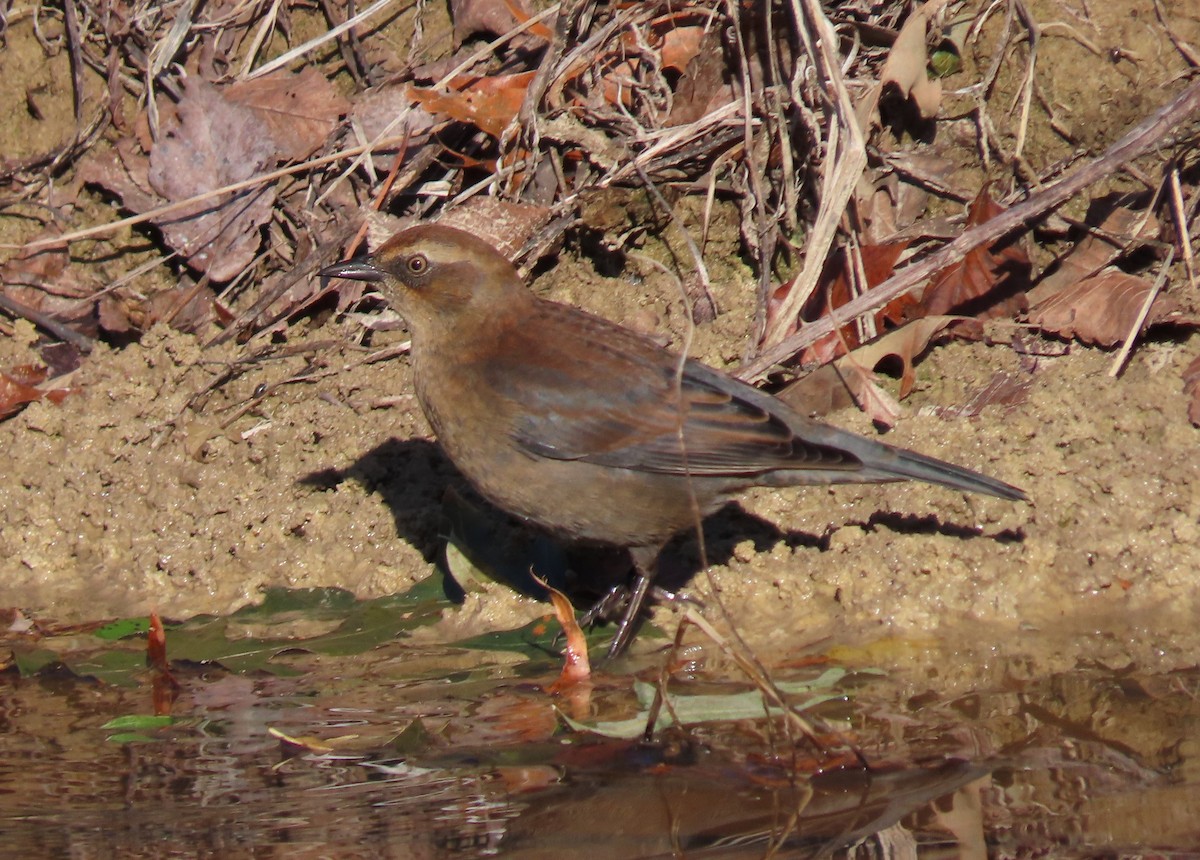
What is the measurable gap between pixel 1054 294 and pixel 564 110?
2412 mm

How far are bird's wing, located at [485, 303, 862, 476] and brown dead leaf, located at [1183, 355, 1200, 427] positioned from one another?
1.53 m

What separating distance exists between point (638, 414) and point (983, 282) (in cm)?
185

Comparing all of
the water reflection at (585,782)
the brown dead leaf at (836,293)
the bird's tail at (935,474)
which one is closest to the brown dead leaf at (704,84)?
the brown dead leaf at (836,293)

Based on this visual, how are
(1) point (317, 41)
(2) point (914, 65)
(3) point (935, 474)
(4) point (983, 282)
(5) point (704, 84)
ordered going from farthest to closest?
(1) point (317, 41) < (5) point (704, 84) < (2) point (914, 65) < (4) point (983, 282) < (3) point (935, 474)

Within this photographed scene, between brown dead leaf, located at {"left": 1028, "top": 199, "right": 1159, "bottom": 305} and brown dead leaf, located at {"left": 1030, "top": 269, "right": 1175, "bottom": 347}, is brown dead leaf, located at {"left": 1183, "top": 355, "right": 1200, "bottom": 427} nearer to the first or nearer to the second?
brown dead leaf, located at {"left": 1030, "top": 269, "right": 1175, "bottom": 347}

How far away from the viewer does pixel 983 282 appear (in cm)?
654

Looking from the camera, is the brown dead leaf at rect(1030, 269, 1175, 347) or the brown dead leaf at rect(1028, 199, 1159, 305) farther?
the brown dead leaf at rect(1028, 199, 1159, 305)

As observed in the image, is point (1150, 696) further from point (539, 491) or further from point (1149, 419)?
point (539, 491)

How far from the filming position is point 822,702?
4.84 m

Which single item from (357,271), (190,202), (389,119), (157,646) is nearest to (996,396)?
(357,271)

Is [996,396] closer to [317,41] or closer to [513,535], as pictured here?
[513,535]

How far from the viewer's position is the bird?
5480 mm

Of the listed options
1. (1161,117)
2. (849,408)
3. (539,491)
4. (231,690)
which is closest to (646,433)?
(539,491)

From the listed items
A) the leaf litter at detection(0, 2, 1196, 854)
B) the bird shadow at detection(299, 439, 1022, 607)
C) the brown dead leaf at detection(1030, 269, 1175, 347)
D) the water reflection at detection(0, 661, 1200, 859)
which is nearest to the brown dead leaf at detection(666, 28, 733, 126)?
the leaf litter at detection(0, 2, 1196, 854)
